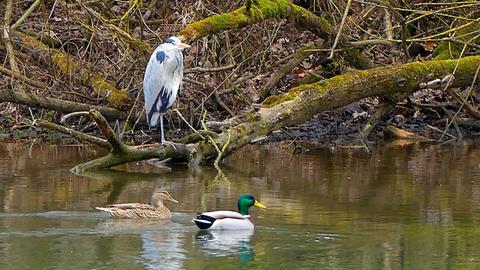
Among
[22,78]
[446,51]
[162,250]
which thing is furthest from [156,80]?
[162,250]

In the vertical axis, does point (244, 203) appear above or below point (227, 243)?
above

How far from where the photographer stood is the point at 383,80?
12.8 m

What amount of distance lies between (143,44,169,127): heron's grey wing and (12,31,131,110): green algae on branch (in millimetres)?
2053

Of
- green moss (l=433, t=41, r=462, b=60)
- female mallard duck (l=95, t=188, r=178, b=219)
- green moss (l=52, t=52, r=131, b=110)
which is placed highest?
green moss (l=433, t=41, r=462, b=60)

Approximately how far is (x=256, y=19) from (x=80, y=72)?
3.16 m

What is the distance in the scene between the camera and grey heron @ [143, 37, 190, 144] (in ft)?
41.5

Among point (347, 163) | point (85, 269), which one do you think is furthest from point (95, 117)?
point (85, 269)

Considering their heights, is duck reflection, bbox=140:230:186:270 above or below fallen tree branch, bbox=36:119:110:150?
below

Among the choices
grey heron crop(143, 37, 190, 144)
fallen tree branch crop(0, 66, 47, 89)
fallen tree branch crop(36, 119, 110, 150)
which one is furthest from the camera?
fallen tree branch crop(0, 66, 47, 89)

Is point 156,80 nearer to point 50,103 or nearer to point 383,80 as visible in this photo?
point 50,103

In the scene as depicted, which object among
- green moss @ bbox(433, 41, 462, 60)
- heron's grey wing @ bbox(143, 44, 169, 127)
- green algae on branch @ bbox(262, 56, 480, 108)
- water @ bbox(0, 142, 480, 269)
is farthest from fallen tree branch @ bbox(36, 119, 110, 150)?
green moss @ bbox(433, 41, 462, 60)

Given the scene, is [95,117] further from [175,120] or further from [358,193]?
[175,120]

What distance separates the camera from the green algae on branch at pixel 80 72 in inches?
589

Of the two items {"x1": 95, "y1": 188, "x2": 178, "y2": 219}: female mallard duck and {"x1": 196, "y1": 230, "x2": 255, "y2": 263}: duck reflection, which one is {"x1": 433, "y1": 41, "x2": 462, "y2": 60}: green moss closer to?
{"x1": 95, "y1": 188, "x2": 178, "y2": 219}: female mallard duck
